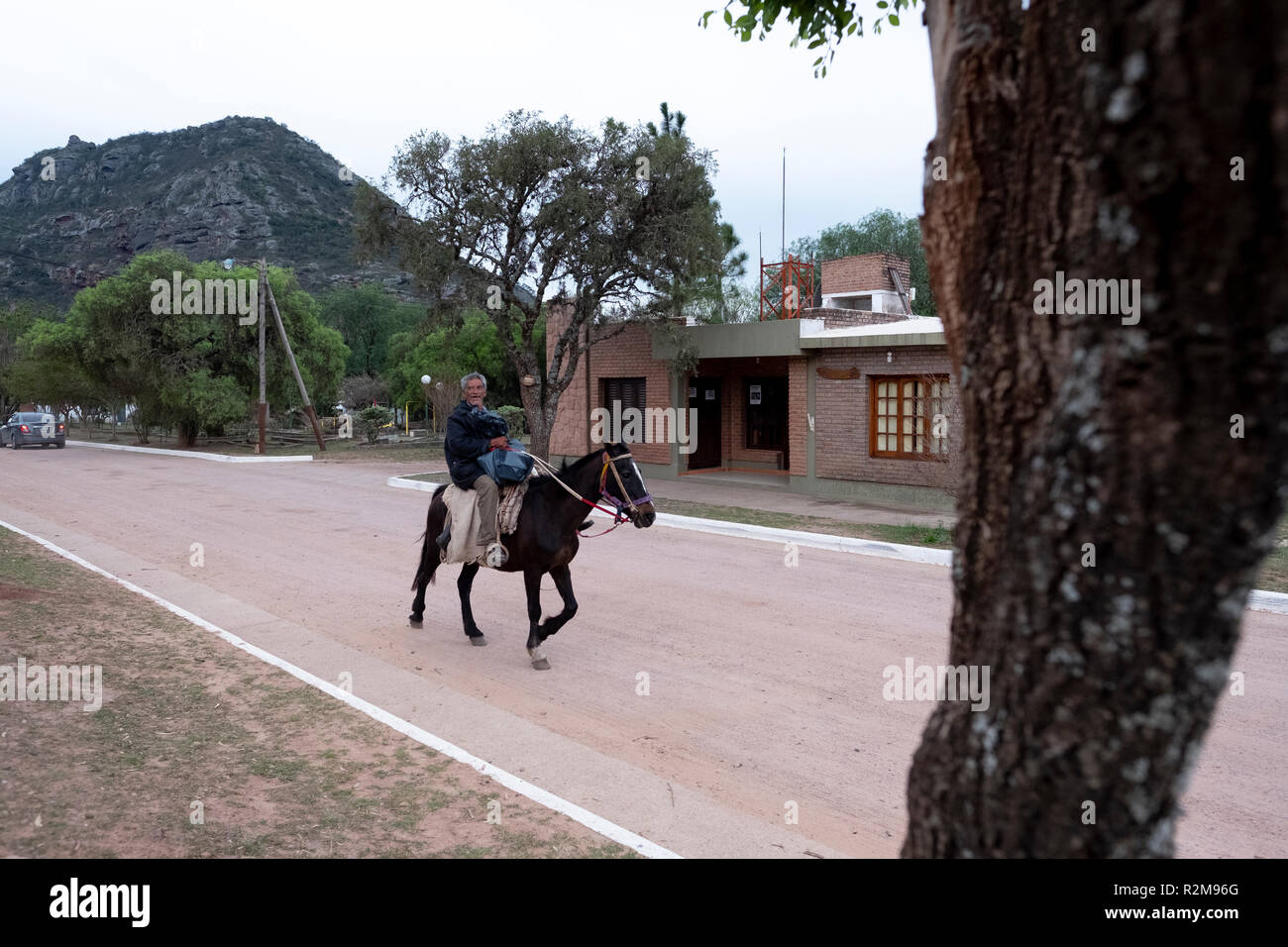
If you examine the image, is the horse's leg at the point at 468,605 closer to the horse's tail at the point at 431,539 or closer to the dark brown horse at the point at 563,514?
the horse's tail at the point at 431,539

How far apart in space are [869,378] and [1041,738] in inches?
706

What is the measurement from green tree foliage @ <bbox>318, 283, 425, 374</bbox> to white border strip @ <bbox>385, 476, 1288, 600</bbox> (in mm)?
56050

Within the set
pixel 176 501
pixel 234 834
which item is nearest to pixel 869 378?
pixel 176 501

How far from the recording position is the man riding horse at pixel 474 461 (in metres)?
7.87

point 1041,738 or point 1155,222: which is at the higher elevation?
point 1155,222

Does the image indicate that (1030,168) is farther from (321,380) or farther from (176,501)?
(321,380)

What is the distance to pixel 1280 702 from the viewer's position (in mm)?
6539

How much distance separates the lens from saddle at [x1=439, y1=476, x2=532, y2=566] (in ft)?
25.8
